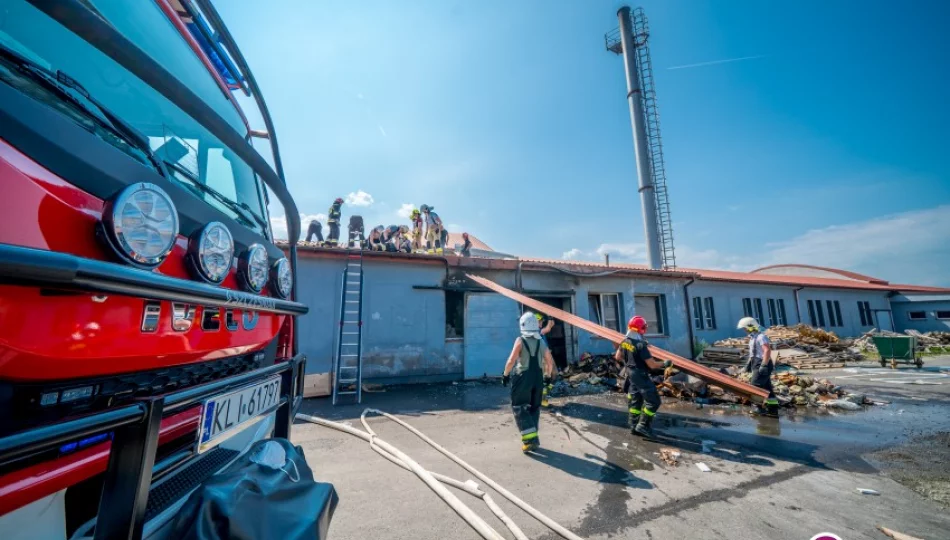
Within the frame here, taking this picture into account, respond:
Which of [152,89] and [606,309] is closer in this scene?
[152,89]

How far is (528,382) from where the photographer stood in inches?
175

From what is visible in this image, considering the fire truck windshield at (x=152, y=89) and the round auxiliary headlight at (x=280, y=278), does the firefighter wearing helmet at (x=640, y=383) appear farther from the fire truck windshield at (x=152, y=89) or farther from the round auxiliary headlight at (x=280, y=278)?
the fire truck windshield at (x=152, y=89)

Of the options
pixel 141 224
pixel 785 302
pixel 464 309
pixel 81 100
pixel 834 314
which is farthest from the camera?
pixel 834 314

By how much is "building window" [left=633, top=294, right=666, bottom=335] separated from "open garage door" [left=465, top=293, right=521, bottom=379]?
17.0 feet

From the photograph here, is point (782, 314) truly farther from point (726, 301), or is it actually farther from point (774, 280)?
point (726, 301)

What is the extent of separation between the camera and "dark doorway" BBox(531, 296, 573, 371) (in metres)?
10.5

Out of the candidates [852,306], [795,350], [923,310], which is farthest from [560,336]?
[923,310]

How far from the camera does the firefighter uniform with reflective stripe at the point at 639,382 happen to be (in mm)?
4762

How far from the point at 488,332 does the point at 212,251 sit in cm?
861

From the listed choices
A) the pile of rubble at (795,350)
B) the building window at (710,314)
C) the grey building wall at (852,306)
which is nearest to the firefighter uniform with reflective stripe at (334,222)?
the pile of rubble at (795,350)

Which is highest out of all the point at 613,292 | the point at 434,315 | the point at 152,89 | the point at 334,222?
the point at 334,222

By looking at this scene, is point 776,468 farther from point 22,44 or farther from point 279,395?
point 22,44

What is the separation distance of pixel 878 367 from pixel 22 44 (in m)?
19.3

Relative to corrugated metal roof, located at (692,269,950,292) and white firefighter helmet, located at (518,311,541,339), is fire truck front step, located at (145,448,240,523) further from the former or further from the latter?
corrugated metal roof, located at (692,269,950,292)
